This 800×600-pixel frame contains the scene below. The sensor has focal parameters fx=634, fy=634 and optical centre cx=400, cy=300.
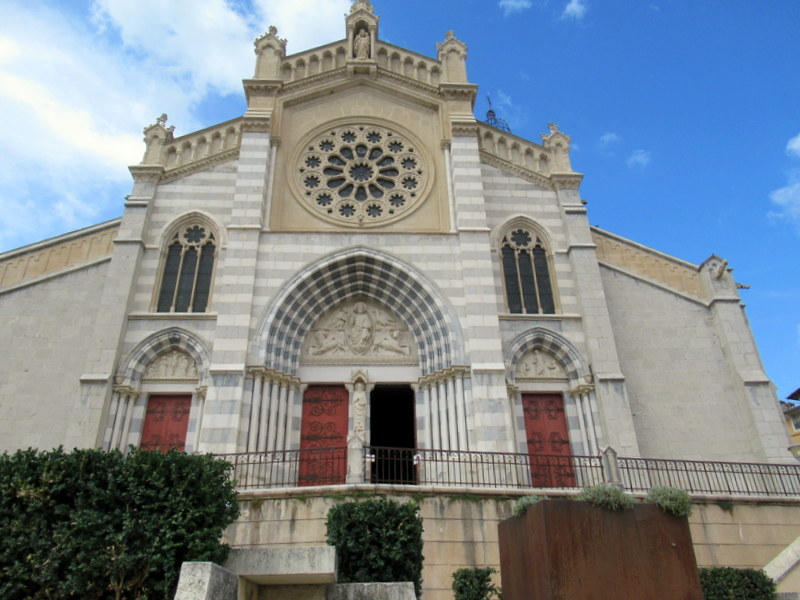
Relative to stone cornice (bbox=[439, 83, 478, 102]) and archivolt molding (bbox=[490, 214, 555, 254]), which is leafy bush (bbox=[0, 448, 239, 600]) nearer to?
archivolt molding (bbox=[490, 214, 555, 254])

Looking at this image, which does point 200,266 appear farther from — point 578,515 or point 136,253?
point 578,515

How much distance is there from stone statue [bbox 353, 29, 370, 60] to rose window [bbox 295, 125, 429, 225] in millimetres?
2849

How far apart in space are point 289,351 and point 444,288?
4.78 m

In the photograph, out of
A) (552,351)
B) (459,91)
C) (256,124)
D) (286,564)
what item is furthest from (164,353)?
(459,91)

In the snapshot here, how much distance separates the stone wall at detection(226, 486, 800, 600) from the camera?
12109 millimetres

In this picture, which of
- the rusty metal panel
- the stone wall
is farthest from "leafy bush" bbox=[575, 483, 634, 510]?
the stone wall

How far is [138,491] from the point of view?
8.95 metres

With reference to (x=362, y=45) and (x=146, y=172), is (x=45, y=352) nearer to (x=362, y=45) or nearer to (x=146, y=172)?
(x=146, y=172)

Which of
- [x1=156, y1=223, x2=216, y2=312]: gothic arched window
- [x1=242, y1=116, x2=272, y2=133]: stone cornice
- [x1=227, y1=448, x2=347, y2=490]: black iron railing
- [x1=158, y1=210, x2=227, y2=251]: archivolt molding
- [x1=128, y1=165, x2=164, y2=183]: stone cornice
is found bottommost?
[x1=227, y1=448, x2=347, y2=490]: black iron railing

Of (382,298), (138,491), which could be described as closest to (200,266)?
(382,298)

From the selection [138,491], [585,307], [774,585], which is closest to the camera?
[138,491]

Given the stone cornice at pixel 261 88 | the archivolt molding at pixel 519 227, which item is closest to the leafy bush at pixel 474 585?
the archivolt molding at pixel 519 227

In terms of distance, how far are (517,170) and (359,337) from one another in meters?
7.80

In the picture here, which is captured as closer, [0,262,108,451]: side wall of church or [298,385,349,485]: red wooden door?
[0,262,108,451]: side wall of church
